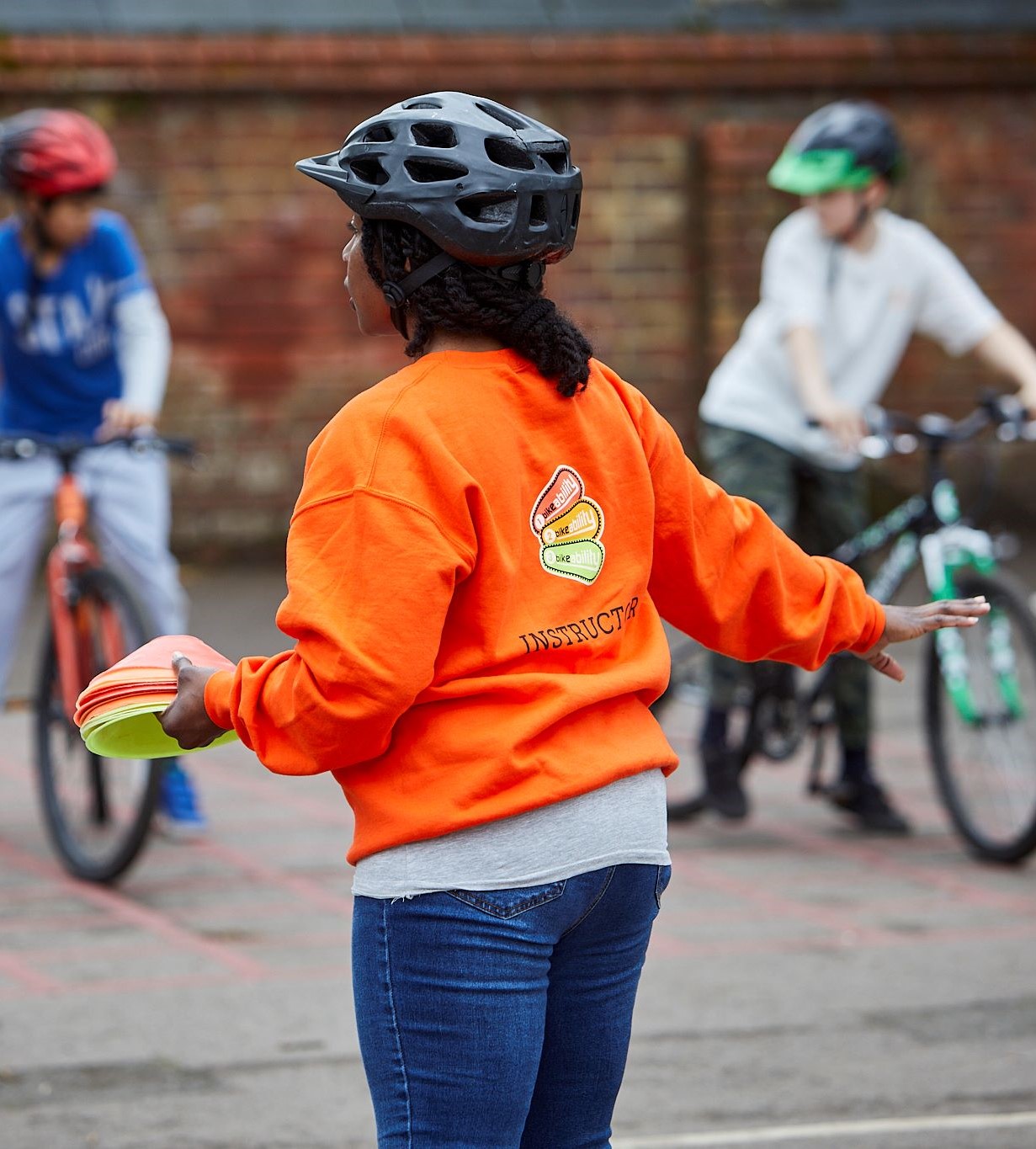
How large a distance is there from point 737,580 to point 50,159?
12.3 feet

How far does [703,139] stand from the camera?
1323 centimetres

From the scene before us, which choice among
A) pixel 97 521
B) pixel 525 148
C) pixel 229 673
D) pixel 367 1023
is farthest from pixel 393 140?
pixel 97 521

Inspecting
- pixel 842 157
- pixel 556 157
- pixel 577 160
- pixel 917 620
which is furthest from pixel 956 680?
pixel 577 160

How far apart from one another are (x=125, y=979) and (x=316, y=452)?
2778 mm

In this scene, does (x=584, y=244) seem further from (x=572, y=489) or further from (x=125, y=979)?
(x=572, y=489)

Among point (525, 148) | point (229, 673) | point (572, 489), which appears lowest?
point (229, 673)

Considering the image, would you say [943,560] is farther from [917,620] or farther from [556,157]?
[556,157]

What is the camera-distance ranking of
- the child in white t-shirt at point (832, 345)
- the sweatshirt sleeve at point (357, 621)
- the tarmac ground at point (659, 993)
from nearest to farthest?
the sweatshirt sleeve at point (357, 621) → the tarmac ground at point (659, 993) → the child in white t-shirt at point (832, 345)

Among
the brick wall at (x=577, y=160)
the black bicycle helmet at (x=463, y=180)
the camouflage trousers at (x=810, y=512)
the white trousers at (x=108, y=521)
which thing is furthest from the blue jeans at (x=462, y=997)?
the brick wall at (x=577, y=160)

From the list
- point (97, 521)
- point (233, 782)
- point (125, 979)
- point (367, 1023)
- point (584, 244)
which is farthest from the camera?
point (584, 244)

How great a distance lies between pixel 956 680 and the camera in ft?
20.2

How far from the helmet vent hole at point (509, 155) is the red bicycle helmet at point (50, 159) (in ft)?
12.1

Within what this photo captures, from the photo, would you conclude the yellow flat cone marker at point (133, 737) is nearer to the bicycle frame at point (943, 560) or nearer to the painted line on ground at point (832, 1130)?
the painted line on ground at point (832, 1130)

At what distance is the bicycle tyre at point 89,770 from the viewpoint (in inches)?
223
